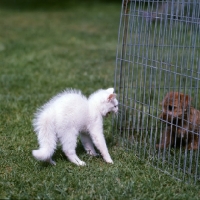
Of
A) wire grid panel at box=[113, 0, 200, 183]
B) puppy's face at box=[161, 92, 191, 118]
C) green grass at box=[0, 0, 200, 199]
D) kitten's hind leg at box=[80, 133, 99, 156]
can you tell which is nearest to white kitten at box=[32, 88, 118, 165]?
kitten's hind leg at box=[80, 133, 99, 156]

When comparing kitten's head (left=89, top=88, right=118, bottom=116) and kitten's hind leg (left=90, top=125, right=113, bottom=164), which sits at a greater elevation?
kitten's head (left=89, top=88, right=118, bottom=116)

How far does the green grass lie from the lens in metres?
3.95

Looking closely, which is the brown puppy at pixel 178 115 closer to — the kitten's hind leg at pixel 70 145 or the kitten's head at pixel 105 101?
the kitten's head at pixel 105 101

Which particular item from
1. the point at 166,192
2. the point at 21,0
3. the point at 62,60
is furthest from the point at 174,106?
the point at 21,0

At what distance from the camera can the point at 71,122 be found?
446 cm

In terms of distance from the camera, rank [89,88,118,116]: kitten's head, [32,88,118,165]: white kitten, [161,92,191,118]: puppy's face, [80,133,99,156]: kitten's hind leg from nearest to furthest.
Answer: [32,88,118,165]: white kitten < [161,92,191,118]: puppy's face < [89,88,118,116]: kitten's head < [80,133,99,156]: kitten's hind leg

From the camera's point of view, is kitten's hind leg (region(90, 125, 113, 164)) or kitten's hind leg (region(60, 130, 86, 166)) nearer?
kitten's hind leg (region(60, 130, 86, 166))

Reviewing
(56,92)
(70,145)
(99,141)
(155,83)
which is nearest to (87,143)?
(99,141)

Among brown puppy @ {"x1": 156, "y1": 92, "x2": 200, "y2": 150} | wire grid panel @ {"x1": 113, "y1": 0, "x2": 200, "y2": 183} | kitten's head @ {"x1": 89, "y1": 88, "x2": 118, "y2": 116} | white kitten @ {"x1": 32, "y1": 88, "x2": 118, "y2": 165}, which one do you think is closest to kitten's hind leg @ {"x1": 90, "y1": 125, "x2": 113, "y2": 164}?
white kitten @ {"x1": 32, "y1": 88, "x2": 118, "y2": 165}

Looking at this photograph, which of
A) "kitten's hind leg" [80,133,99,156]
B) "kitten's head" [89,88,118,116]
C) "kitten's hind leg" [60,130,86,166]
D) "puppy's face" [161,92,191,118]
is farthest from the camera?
"kitten's hind leg" [80,133,99,156]

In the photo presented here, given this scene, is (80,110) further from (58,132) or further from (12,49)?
(12,49)

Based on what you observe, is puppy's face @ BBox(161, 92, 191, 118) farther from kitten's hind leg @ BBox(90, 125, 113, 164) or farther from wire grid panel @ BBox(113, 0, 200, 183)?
kitten's hind leg @ BBox(90, 125, 113, 164)

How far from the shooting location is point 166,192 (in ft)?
12.9

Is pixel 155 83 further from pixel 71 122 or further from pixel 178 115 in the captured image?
pixel 71 122
